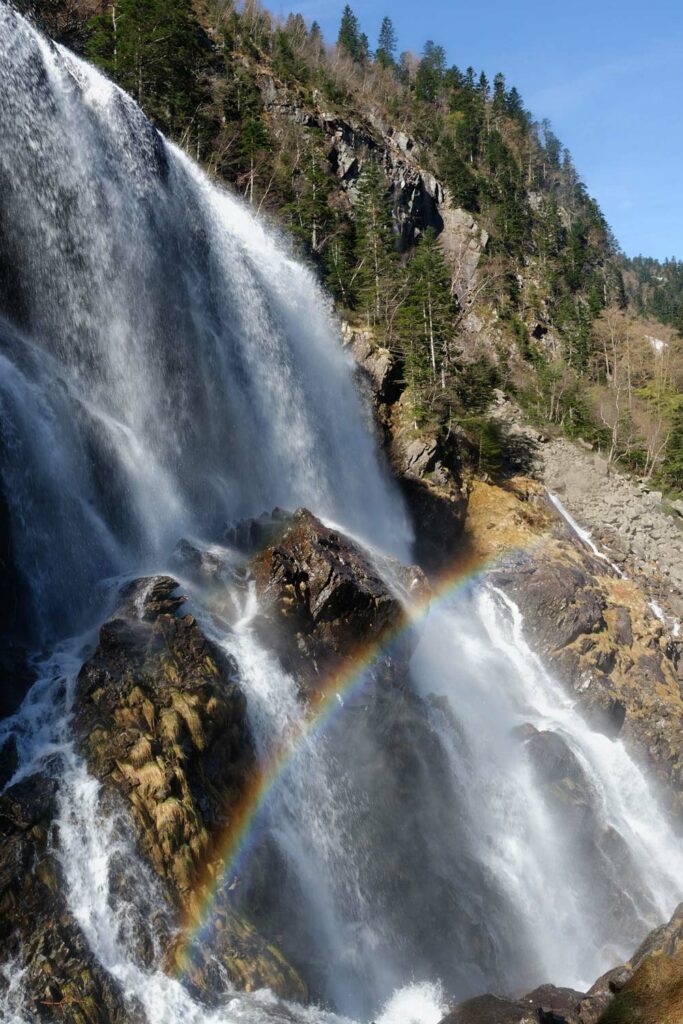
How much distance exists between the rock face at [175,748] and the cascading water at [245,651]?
469 millimetres

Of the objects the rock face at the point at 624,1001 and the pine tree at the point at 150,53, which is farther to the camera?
the pine tree at the point at 150,53

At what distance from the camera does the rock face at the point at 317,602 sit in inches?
708

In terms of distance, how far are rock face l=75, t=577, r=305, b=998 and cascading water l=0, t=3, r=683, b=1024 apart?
47cm

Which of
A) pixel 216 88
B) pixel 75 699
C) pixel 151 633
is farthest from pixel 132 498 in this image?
pixel 216 88

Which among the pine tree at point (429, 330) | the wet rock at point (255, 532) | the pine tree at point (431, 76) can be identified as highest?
the pine tree at point (431, 76)

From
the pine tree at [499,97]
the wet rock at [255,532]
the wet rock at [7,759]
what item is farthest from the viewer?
the pine tree at [499,97]

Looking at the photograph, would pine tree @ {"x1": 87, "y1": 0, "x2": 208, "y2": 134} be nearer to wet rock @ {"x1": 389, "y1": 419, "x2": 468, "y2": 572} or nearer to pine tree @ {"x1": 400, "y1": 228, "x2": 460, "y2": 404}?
pine tree @ {"x1": 400, "y1": 228, "x2": 460, "y2": 404}

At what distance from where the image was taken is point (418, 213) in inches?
2783

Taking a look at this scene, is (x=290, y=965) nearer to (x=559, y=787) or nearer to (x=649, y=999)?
(x=649, y=999)

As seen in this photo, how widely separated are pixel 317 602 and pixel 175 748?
6.05 m

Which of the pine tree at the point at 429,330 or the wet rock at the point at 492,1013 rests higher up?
the pine tree at the point at 429,330

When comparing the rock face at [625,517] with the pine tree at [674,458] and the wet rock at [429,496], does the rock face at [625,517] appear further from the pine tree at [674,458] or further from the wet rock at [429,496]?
the wet rock at [429,496]

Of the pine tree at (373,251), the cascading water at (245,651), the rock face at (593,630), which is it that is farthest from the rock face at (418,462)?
the pine tree at (373,251)

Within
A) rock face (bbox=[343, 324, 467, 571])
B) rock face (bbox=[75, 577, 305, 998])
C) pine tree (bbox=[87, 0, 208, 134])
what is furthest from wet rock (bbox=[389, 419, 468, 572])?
pine tree (bbox=[87, 0, 208, 134])
